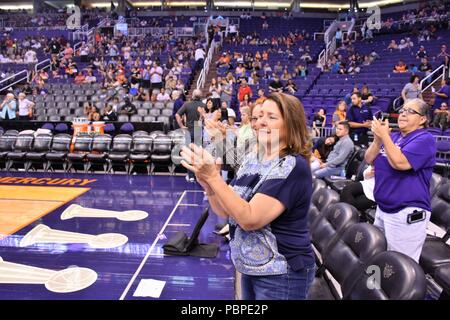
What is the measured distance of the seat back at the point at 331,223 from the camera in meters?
2.90

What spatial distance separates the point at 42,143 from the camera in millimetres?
8984

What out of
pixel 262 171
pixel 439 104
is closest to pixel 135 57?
pixel 439 104

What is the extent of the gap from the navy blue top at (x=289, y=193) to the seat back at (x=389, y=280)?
57cm

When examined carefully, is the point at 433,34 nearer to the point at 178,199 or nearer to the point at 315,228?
the point at 178,199

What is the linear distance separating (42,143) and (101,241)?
207 inches

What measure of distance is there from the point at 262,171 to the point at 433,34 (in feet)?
65.5

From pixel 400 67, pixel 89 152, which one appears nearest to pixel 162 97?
pixel 89 152

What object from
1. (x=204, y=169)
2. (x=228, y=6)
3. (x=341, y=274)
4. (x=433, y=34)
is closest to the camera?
(x=204, y=169)

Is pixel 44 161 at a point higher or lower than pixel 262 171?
lower

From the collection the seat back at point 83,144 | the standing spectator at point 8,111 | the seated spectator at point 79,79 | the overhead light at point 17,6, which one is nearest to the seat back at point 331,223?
the seat back at point 83,144

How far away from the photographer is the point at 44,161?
28.9ft

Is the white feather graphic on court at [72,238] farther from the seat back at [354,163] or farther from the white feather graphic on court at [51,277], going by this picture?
the seat back at [354,163]

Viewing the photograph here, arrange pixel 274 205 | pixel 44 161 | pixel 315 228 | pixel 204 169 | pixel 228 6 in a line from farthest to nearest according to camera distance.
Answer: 1. pixel 228 6
2. pixel 44 161
3. pixel 315 228
4. pixel 274 205
5. pixel 204 169

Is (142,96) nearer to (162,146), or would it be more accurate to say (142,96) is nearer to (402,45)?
(162,146)
